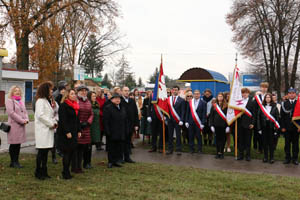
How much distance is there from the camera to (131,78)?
281 feet

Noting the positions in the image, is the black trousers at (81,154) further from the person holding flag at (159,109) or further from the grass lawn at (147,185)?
the person holding flag at (159,109)

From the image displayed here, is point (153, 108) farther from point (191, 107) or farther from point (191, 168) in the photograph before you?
point (191, 168)

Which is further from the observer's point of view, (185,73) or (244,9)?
(244,9)

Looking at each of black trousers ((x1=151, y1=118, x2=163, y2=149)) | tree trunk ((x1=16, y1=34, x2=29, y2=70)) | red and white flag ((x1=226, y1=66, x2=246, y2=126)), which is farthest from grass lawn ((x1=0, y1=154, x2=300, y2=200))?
tree trunk ((x1=16, y1=34, x2=29, y2=70))

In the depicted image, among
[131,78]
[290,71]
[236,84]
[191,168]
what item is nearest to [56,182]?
[191,168]

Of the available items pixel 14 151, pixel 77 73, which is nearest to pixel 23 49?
pixel 77 73

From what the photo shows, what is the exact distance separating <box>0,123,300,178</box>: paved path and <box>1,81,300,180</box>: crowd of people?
12.3 inches

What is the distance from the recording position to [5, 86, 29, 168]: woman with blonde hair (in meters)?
6.75

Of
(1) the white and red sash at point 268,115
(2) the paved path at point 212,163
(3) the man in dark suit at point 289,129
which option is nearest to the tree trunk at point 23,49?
(2) the paved path at point 212,163

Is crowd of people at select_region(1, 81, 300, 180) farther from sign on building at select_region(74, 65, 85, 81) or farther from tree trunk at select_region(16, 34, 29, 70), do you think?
tree trunk at select_region(16, 34, 29, 70)

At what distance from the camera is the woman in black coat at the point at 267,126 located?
8.05 m

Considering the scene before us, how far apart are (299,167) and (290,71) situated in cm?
2544

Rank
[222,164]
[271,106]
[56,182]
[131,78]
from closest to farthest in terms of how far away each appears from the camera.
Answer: [56,182] → [222,164] → [271,106] → [131,78]

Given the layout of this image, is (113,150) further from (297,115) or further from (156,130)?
(297,115)
